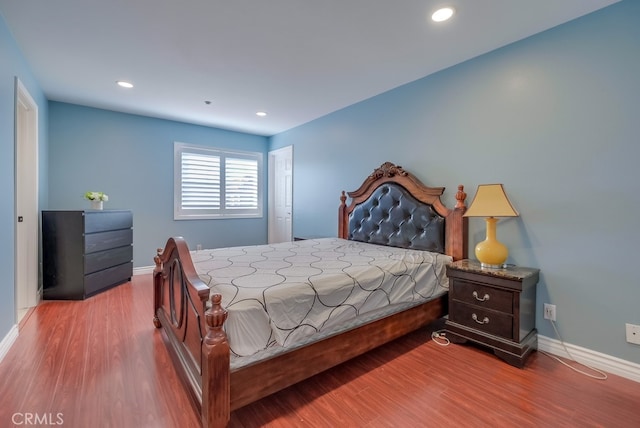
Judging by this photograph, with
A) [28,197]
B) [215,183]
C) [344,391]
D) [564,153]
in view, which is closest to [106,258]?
[28,197]

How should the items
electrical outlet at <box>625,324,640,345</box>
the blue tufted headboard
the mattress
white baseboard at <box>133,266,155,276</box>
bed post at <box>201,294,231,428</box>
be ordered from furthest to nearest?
white baseboard at <box>133,266,155,276</box> → the blue tufted headboard → electrical outlet at <box>625,324,640,345</box> → the mattress → bed post at <box>201,294,231,428</box>

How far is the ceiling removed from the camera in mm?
2006

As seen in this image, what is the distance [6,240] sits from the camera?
2258 millimetres

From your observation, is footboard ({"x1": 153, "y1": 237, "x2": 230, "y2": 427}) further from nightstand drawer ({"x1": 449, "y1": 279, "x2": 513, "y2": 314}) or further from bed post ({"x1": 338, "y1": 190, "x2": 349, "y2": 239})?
bed post ({"x1": 338, "y1": 190, "x2": 349, "y2": 239})

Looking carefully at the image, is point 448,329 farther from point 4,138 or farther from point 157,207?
point 157,207

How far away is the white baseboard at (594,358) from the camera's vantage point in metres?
1.90

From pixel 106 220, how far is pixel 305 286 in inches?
129

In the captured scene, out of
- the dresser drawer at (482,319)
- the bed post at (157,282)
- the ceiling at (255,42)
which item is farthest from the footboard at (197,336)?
the dresser drawer at (482,319)

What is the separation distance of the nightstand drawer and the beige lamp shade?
22.1 inches

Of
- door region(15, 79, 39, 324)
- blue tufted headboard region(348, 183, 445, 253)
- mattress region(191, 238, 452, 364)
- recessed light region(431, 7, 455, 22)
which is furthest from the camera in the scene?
door region(15, 79, 39, 324)

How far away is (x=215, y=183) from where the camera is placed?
512 centimetres

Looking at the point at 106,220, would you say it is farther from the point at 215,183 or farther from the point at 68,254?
the point at 215,183

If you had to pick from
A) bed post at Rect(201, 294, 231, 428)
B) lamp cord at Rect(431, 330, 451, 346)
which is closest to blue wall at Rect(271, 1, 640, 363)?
lamp cord at Rect(431, 330, 451, 346)

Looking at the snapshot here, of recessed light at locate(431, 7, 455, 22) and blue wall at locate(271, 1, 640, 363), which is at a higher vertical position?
recessed light at locate(431, 7, 455, 22)
